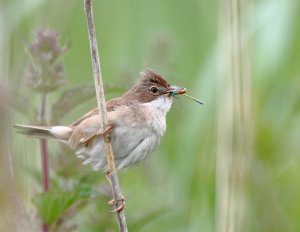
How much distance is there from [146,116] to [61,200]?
23.4 inches

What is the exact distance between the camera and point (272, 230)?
10.2 ft

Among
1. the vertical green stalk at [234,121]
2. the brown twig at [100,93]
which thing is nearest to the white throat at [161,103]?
the vertical green stalk at [234,121]

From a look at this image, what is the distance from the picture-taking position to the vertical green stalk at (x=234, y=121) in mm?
2945

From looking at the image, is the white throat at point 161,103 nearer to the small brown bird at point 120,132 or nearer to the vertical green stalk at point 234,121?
the small brown bird at point 120,132

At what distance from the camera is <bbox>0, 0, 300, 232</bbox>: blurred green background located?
2.78 meters

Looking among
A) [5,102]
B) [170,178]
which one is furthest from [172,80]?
[5,102]

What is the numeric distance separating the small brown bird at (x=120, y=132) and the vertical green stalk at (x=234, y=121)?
232mm

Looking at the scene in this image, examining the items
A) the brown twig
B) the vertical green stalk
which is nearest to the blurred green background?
the vertical green stalk

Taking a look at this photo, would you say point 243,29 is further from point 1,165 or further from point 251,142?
point 1,165

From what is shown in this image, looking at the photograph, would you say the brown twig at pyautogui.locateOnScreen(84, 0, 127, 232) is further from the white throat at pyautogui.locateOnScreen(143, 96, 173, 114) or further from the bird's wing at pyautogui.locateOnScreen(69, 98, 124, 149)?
the white throat at pyautogui.locateOnScreen(143, 96, 173, 114)

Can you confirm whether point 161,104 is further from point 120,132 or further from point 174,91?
point 120,132

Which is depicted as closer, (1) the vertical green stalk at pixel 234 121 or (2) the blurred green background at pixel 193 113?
(2) the blurred green background at pixel 193 113

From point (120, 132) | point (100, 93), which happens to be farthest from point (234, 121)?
point (100, 93)

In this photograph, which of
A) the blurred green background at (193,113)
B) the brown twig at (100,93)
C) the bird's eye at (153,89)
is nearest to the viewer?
the brown twig at (100,93)
